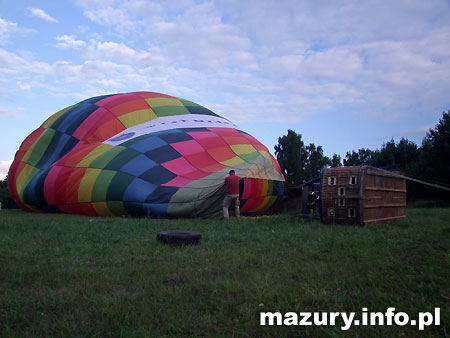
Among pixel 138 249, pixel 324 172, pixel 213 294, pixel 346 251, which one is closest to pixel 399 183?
pixel 324 172

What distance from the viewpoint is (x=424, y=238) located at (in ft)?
18.3

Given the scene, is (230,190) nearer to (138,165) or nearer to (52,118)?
(138,165)

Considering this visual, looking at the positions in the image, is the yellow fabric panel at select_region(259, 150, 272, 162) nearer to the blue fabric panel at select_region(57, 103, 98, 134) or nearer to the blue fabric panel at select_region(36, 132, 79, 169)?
the blue fabric panel at select_region(57, 103, 98, 134)

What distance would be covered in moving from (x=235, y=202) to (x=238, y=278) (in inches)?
249

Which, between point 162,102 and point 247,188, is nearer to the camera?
point 247,188

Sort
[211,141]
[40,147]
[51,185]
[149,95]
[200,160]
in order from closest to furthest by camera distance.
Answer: [200,160] < [51,185] < [211,141] < [40,147] < [149,95]

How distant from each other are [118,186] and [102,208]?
2.60 feet

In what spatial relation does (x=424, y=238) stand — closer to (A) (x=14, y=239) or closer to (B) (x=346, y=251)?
(B) (x=346, y=251)

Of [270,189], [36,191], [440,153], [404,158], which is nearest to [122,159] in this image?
[36,191]

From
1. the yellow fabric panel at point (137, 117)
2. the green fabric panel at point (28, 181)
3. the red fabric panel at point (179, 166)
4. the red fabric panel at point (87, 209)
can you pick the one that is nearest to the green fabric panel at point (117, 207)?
the red fabric panel at point (87, 209)

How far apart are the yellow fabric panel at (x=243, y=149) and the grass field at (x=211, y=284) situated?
645 cm

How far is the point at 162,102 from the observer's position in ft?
44.6

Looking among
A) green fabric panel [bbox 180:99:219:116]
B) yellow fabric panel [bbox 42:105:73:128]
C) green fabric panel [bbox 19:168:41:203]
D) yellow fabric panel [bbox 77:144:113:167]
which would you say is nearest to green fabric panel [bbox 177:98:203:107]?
green fabric panel [bbox 180:99:219:116]

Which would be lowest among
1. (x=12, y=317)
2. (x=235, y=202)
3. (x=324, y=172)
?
(x=12, y=317)
